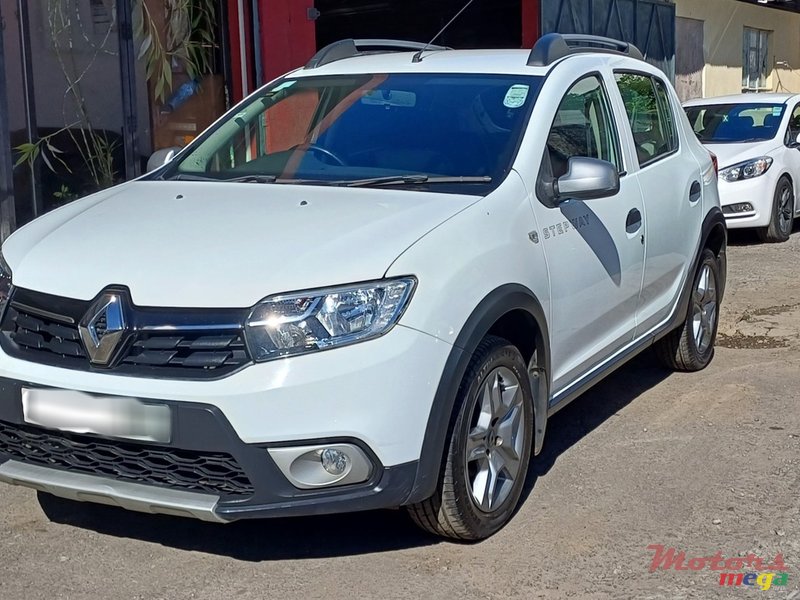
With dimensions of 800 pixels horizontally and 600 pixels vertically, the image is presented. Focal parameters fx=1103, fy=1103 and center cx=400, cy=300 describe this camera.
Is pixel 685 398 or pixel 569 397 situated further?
pixel 685 398

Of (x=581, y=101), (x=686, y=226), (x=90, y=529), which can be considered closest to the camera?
(x=90, y=529)

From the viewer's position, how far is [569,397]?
14.5 feet

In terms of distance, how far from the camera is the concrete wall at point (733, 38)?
19797 mm

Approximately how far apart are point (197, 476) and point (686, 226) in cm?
313

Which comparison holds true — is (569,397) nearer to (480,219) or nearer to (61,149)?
(480,219)

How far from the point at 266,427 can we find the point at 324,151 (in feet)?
5.43

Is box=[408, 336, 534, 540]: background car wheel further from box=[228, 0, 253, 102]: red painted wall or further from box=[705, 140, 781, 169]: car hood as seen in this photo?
box=[705, 140, 781, 169]: car hood

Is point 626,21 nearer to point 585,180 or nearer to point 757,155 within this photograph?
point 757,155

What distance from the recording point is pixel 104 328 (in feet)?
10.9

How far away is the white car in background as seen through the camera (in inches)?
425

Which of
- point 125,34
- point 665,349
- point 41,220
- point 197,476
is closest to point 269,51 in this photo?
point 125,34

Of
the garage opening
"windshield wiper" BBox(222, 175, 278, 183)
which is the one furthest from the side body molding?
the garage opening

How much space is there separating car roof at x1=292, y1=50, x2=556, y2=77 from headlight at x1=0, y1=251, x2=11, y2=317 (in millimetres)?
1820

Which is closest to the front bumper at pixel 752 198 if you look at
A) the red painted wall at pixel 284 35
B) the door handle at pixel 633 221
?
the red painted wall at pixel 284 35
